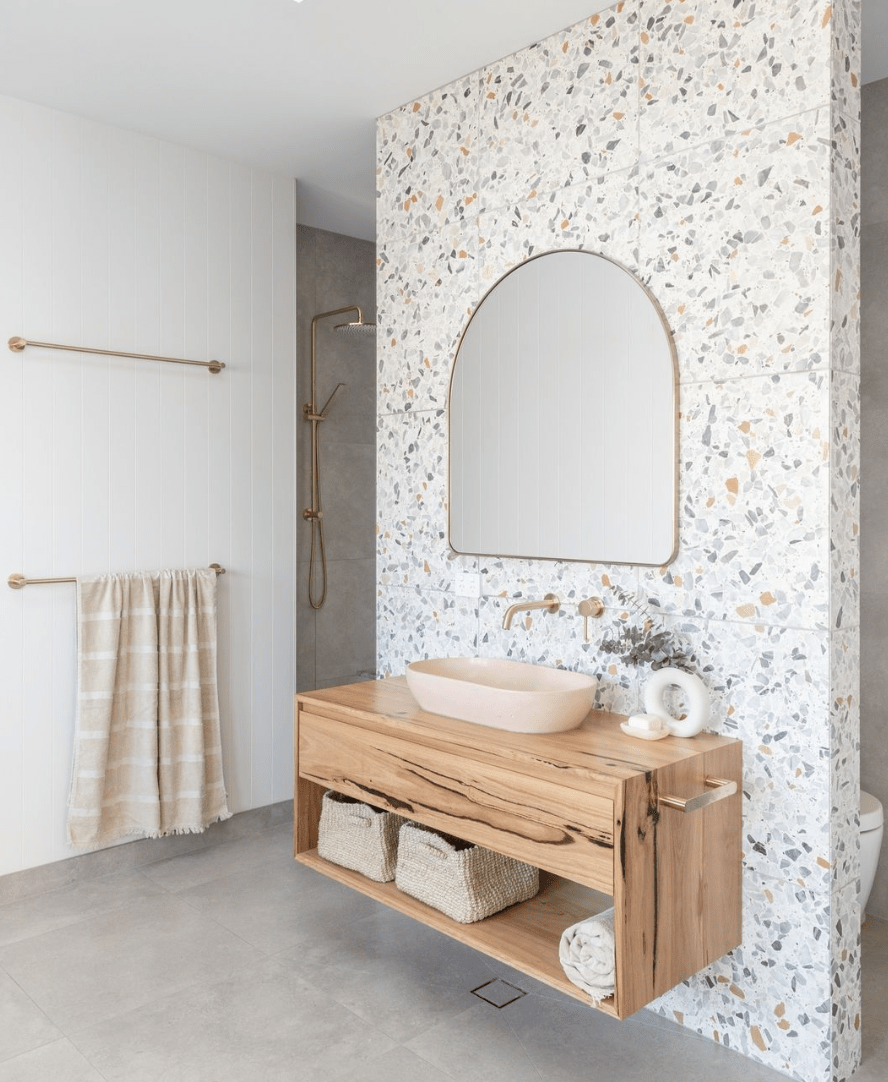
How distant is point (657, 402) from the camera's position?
2318mm

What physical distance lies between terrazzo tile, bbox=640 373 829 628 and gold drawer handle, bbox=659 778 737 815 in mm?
393

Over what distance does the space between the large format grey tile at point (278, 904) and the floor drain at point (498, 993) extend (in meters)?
0.58

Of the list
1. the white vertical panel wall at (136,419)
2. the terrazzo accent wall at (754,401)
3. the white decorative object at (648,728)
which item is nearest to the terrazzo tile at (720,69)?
the terrazzo accent wall at (754,401)

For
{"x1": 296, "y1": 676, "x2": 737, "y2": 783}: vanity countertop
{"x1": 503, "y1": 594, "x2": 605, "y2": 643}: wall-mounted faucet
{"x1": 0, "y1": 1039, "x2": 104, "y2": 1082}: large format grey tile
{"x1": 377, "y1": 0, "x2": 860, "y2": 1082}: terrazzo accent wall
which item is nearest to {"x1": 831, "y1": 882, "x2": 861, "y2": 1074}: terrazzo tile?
{"x1": 377, "y1": 0, "x2": 860, "y2": 1082}: terrazzo accent wall

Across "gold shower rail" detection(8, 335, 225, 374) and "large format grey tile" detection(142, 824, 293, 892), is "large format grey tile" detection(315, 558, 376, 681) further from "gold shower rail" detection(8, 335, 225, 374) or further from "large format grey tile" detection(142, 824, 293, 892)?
"gold shower rail" detection(8, 335, 225, 374)

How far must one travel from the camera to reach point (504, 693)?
2227mm

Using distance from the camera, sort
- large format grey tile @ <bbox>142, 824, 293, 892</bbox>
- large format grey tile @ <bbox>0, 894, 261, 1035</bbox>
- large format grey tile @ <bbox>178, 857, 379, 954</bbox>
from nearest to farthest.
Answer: large format grey tile @ <bbox>0, 894, 261, 1035</bbox>, large format grey tile @ <bbox>178, 857, 379, 954</bbox>, large format grey tile @ <bbox>142, 824, 293, 892</bbox>

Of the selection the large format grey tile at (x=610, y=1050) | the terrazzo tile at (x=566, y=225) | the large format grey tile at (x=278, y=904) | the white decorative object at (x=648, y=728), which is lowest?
the large format grey tile at (x=610, y=1050)

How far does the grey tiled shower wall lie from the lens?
4.28 metres

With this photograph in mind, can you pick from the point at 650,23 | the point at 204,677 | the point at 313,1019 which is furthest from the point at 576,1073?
the point at 650,23

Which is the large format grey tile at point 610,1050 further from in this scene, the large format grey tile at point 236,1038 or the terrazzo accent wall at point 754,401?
the large format grey tile at point 236,1038

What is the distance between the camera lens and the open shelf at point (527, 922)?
2094 mm

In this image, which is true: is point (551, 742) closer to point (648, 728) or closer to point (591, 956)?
point (648, 728)

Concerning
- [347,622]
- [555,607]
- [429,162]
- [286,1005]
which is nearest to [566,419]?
[555,607]
